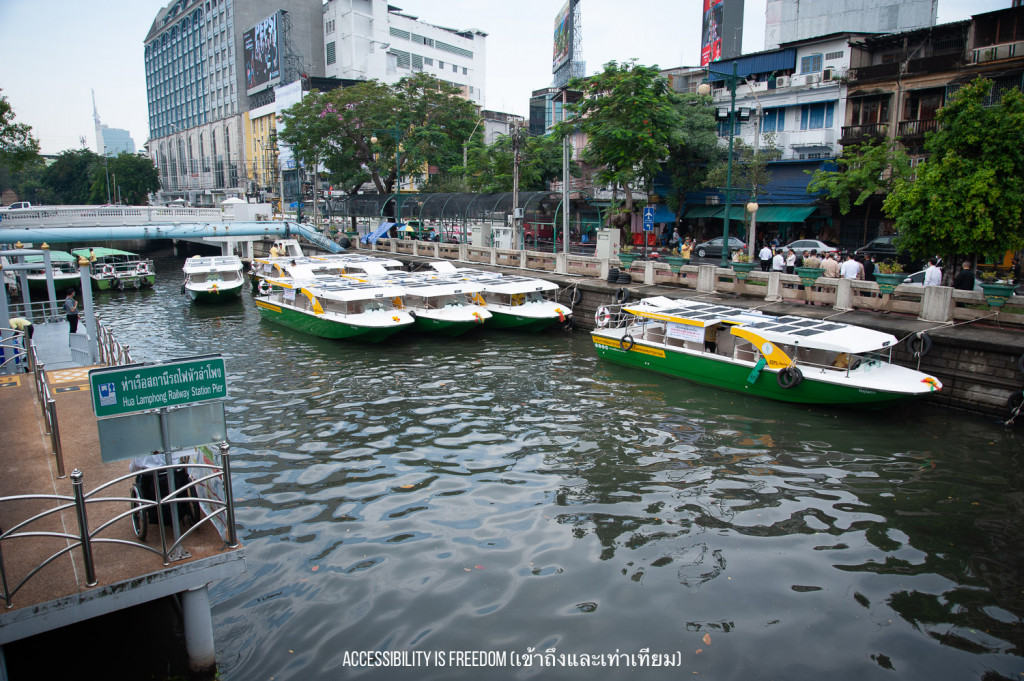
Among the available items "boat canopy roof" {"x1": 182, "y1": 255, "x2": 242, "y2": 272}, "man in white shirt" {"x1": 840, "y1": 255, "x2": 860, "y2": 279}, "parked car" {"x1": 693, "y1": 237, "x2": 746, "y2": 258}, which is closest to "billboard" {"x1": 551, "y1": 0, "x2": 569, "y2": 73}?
"parked car" {"x1": 693, "y1": 237, "x2": 746, "y2": 258}

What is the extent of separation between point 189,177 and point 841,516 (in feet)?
383

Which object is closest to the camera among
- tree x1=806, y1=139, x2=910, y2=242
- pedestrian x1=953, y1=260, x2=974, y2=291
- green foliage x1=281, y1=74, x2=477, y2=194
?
pedestrian x1=953, y1=260, x2=974, y2=291

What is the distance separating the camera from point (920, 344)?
16500mm

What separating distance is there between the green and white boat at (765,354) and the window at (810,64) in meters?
25.2

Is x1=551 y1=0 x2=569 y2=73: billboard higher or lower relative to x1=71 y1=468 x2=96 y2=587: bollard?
higher

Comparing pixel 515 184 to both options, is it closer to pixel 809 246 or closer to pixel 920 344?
pixel 809 246

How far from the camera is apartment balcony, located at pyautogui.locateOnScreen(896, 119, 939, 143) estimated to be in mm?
31348

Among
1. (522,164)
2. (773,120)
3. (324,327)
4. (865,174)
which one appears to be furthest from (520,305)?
(773,120)

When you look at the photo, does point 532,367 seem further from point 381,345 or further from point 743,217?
point 743,217

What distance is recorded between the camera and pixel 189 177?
352 ft

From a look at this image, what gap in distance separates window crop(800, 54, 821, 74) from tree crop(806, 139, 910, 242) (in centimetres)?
631

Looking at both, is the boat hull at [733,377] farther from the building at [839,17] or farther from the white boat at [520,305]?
the building at [839,17]

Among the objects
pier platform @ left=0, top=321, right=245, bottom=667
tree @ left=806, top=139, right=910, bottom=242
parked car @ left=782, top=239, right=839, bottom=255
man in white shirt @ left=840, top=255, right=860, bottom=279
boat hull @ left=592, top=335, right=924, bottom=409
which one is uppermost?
tree @ left=806, top=139, right=910, bottom=242

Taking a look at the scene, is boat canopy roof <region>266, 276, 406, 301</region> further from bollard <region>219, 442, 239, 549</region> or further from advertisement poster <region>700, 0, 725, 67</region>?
advertisement poster <region>700, 0, 725, 67</region>
